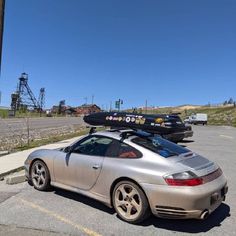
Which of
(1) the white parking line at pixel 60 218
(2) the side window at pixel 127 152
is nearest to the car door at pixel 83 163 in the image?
(2) the side window at pixel 127 152

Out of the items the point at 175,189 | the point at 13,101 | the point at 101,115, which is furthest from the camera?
the point at 13,101

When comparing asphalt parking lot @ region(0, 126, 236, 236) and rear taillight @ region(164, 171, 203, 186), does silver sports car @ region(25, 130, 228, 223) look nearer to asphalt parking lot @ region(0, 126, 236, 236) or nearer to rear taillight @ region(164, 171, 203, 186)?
rear taillight @ region(164, 171, 203, 186)

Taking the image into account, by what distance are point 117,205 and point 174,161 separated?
1152 millimetres

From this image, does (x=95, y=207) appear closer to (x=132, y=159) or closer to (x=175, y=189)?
(x=132, y=159)

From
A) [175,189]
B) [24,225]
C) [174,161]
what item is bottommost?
[24,225]

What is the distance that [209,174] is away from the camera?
578 cm

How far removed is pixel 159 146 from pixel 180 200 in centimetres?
132

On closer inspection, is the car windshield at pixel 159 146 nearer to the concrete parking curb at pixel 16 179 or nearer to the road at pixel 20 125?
the concrete parking curb at pixel 16 179

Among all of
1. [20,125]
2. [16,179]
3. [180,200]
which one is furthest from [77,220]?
[20,125]

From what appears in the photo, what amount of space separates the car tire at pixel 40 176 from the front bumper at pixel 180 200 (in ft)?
8.56

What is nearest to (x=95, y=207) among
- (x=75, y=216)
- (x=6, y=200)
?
(x=75, y=216)

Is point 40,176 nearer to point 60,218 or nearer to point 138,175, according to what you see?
point 60,218

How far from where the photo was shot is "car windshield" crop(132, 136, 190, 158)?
6.12m

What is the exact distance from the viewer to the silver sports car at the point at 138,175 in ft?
17.6
